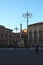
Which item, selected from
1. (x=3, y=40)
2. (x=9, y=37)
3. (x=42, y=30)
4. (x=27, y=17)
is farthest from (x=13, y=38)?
(x=27, y=17)

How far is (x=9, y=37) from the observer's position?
11044cm

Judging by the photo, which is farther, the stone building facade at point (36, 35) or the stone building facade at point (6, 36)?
the stone building facade at point (6, 36)

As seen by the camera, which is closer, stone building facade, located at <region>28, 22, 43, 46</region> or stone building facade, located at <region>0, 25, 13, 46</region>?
stone building facade, located at <region>28, 22, 43, 46</region>

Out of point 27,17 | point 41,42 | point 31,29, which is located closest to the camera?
point 27,17

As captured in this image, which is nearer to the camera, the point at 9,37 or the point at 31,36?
the point at 31,36

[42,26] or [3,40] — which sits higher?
[42,26]

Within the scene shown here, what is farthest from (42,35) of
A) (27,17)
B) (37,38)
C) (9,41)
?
(27,17)

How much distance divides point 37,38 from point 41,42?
103 inches

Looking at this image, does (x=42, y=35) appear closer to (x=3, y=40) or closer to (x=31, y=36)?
(x=31, y=36)

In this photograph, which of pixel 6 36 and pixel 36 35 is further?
pixel 6 36

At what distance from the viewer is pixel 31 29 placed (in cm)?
10688

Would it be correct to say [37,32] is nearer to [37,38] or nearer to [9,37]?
[37,38]

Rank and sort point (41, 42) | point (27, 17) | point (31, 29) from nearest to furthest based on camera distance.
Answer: point (27, 17) → point (41, 42) → point (31, 29)

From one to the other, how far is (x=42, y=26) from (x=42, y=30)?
326 centimetres
